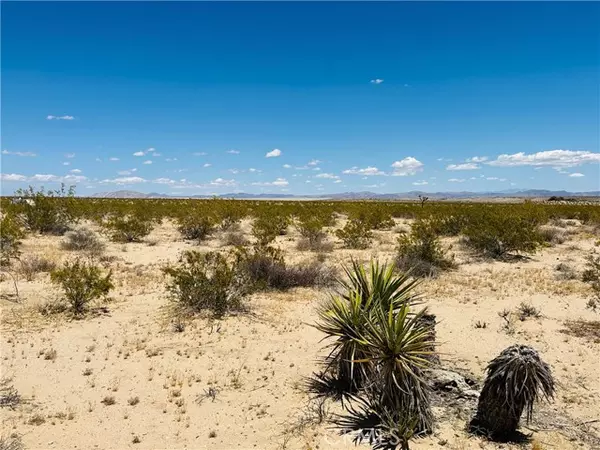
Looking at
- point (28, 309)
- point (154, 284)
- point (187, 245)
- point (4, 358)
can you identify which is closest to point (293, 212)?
point (187, 245)

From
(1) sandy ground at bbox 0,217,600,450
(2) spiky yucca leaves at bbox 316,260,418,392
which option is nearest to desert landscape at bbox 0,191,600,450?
(1) sandy ground at bbox 0,217,600,450

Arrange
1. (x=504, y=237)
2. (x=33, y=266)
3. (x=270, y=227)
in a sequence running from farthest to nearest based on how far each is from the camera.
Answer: (x=270, y=227) < (x=504, y=237) < (x=33, y=266)

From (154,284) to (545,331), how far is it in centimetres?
1133

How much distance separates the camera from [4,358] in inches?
330

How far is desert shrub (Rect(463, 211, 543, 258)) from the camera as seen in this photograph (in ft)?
65.0

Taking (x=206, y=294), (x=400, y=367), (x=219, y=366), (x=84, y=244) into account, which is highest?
(x=84, y=244)

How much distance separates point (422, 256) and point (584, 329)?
7.62 m

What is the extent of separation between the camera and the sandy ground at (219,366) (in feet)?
20.4

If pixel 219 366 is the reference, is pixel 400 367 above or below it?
above

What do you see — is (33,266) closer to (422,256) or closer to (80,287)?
(80,287)

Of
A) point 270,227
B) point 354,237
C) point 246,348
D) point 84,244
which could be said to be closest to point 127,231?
point 84,244

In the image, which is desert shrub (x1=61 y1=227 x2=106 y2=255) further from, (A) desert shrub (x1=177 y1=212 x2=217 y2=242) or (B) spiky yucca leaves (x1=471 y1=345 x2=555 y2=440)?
(B) spiky yucca leaves (x1=471 y1=345 x2=555 y2=440)

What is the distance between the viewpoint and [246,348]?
30.8 ft

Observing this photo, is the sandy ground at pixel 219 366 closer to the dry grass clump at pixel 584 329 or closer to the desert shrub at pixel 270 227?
the dry grass clump at pixel 584 329
